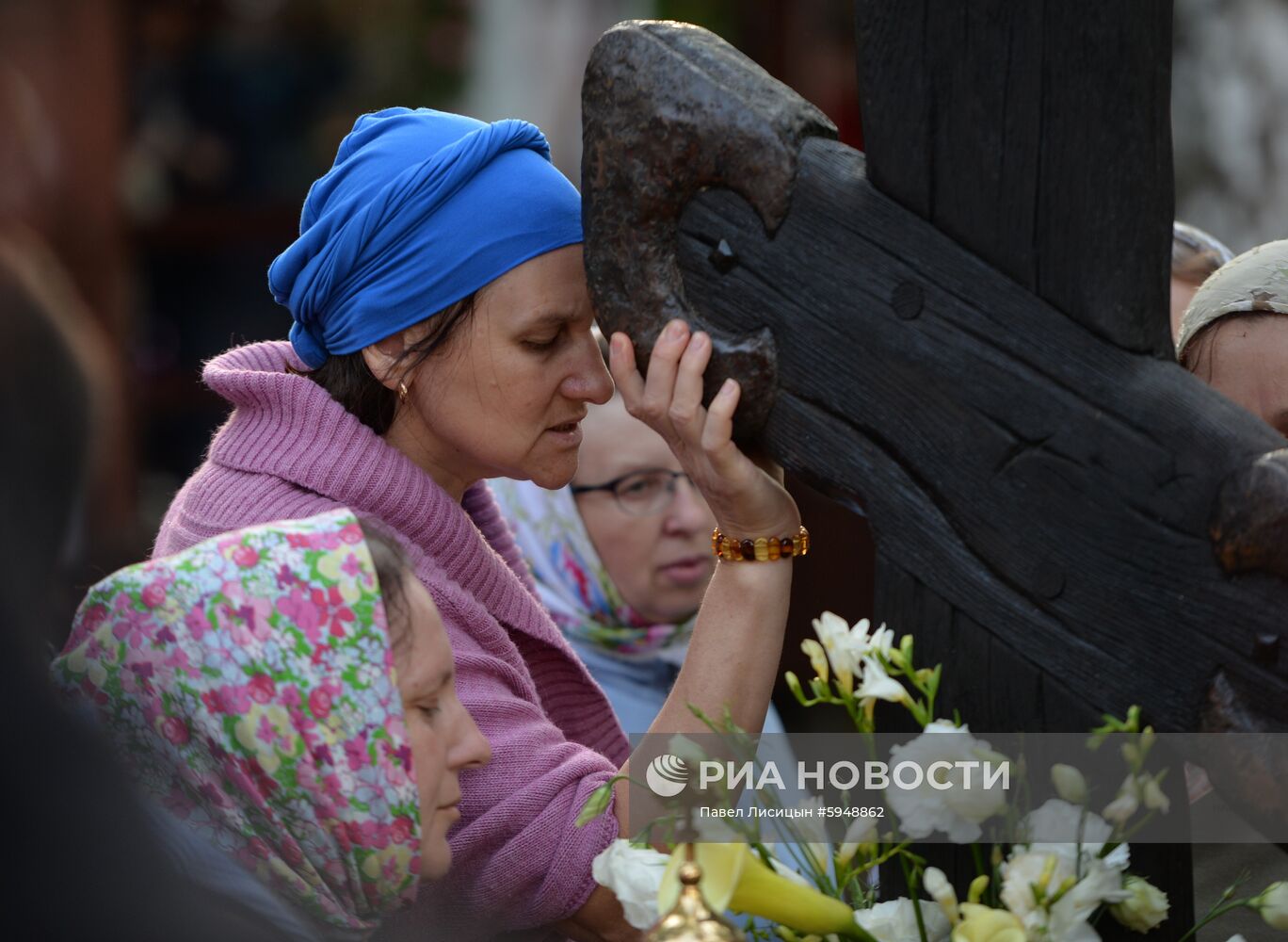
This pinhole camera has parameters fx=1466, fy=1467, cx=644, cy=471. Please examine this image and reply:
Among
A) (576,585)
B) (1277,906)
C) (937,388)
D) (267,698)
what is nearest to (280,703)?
(267,698)

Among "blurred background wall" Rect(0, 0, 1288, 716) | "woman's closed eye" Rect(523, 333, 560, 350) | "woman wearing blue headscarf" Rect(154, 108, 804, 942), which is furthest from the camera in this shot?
"blurred background wall" Rect(0, 0, 1288, 716)

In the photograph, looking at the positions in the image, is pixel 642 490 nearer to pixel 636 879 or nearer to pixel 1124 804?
pixel 636 879

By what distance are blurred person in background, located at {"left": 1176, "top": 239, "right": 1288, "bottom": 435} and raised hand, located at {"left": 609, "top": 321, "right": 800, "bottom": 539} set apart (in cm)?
70

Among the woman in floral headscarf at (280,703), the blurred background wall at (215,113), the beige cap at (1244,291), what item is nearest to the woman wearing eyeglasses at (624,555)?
the beige cap at (1244,291)

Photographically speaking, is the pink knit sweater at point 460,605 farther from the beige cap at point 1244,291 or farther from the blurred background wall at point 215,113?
the blurred background wall at point 215,113

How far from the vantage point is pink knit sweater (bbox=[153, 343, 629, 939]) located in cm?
189

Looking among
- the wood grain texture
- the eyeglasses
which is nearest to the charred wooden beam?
the wood grain texture

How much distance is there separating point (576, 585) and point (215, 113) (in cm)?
340

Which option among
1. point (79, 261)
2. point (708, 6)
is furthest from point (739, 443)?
point (79, 261)

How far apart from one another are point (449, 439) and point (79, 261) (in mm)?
4165

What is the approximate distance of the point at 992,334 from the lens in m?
1.67

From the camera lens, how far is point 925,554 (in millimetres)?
1715

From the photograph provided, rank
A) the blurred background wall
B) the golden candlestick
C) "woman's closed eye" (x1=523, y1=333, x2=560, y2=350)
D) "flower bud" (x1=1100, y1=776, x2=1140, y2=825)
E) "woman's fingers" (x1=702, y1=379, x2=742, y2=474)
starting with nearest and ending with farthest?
the golden candlestick < "flower bud" (x1=1100, y1=776, x2=1140, y2=825) < "woman's fingers" (x1=702, y1=379, x2=742, y2=474) < "woman's closed eye" (x1=523, y1=333, x2=560, y2=350) < the blurred background wall

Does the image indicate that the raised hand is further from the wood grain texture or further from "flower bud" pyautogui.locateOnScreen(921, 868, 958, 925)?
"flower bud" pyautogui.locateOnScreen(921, 868, 958, 925)
